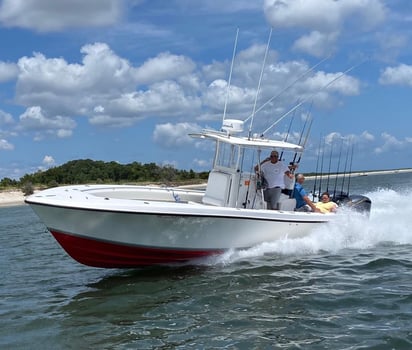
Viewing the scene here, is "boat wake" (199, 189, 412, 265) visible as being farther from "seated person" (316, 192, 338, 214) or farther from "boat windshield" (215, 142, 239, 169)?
"boat windshield" (215, 142, 239, 169)

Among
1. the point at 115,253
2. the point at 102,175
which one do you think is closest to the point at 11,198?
the point at 102,175

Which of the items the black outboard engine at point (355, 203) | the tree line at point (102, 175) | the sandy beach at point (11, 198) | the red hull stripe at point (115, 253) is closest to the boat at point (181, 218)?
the red hull stripe at point (115, 253)

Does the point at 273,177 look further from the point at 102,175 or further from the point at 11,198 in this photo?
the point at 102,175

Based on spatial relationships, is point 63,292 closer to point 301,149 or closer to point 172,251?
point 172,251

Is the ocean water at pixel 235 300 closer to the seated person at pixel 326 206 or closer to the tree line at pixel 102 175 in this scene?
the seated person at pixel 326 206

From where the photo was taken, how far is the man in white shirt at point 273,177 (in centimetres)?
1123

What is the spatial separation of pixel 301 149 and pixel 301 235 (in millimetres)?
1915

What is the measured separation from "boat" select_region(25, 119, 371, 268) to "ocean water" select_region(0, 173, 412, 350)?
0.38 metres

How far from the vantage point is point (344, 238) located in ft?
39.7

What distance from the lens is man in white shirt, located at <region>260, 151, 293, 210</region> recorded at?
36.8ft

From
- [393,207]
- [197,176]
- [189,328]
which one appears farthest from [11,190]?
[189,328]

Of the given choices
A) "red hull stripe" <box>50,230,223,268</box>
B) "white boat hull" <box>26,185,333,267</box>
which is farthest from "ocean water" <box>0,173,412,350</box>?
"white boat hull" <box>26,185,333,267</box>

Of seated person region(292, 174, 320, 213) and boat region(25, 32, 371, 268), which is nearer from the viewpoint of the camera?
boat region(25, 32, 371, 268)

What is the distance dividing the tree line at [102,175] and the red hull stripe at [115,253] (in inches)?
2415
